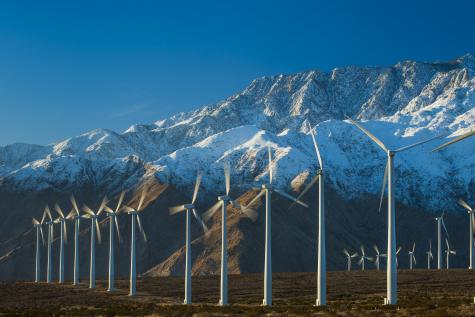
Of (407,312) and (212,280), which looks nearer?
(407,312)

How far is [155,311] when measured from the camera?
73125 millimetres

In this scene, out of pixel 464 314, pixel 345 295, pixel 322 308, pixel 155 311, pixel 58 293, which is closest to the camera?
pixel 464 314

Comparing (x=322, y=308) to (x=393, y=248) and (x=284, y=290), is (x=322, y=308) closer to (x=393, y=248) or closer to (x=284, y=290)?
(x=393, y=248)

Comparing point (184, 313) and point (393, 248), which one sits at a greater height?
point (393, 248)

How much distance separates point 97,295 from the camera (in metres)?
112

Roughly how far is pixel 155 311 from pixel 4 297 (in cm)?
4893

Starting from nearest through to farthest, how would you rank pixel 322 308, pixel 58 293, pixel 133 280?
pixel 322 308
pixel 133 280
pixel 58 293

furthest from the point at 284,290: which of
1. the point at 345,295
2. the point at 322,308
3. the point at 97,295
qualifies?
the point at 322,308

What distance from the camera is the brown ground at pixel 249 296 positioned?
69625mm

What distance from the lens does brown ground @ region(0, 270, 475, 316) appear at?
69625 mm

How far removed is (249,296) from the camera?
11131cm

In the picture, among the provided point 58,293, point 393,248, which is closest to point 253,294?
point 58,293

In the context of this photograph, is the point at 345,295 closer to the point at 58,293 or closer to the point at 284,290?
the point at 284,290

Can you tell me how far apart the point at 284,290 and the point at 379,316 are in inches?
2609
